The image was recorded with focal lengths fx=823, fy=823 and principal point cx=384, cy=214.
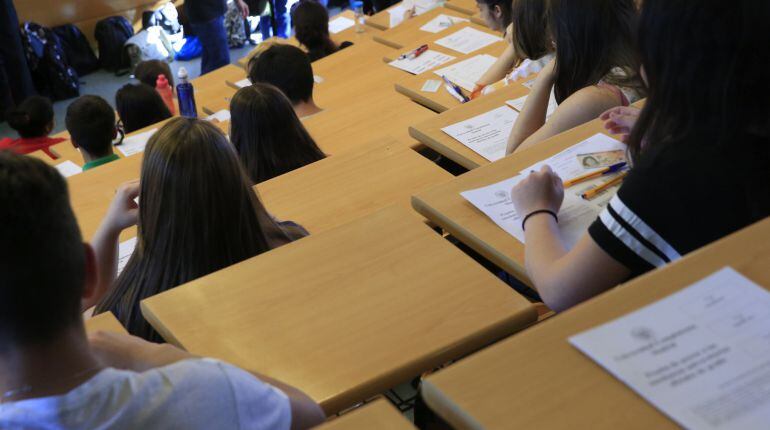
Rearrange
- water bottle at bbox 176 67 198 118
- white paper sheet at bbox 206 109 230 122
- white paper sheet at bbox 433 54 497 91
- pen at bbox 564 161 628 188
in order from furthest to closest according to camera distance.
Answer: white paper sheet at bbox 206 109 230 122, water bottle at bbox 176 67 198 118, white paper sheet at bbox 433 54 497 91, pen at bbox 564 161 628 188

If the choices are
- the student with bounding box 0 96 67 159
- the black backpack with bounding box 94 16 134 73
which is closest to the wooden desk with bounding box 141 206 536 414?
the student with bounding box 0 96 67 159

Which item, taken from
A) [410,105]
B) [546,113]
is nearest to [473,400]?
[546,113]

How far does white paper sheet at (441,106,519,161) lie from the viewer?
84.7 inches

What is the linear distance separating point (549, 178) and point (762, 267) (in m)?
0.53

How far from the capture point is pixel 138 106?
393 centimetres

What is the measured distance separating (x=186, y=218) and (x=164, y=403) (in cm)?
79

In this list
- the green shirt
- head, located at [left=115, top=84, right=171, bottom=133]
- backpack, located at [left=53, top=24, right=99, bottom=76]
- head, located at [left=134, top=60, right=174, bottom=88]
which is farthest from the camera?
backpack, located at [left=53, top=24, right=99, bottom=76]

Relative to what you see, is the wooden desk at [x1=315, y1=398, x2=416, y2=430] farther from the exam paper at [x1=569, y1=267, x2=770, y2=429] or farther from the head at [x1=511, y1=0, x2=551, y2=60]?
the head at [x1=511, y1=0, x2=551, y2=60]

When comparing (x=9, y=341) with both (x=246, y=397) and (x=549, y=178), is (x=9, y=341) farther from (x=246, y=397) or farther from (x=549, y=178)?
(x=549, y=178)

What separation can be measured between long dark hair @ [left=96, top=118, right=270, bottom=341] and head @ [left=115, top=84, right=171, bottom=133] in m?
2.32

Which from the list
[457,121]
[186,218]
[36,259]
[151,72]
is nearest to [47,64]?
[151,72]

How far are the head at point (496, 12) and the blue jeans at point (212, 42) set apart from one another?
110 inches

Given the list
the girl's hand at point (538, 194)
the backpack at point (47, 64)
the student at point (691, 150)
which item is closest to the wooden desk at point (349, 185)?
the girl's hand at point (538, 194)

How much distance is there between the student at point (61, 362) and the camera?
88 cm
